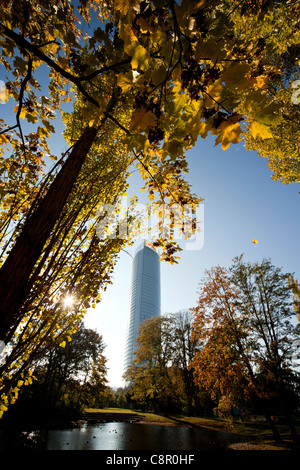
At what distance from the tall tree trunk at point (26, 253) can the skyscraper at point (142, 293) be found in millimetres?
122841

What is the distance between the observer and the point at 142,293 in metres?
130

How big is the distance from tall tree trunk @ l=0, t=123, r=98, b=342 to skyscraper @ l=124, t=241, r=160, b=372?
123 metres

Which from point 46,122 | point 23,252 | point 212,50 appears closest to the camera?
point 212,50

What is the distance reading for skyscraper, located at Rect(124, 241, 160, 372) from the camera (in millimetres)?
126000

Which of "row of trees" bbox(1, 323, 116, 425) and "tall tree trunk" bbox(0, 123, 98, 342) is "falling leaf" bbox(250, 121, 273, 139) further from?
"row of trees" bbox(1, 323, 116, 425)

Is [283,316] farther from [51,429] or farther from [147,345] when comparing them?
[51,429]

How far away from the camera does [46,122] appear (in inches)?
97.9

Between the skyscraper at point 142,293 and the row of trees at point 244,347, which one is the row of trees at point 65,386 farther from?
the skyscraper at point 142,293

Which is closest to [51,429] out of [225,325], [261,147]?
[225,325]

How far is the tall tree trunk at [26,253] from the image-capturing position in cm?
157

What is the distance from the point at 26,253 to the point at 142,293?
13422 centimetres

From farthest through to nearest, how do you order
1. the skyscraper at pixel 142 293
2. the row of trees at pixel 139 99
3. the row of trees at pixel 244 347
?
1. the skyscraper at pixel 142 293
2. the row of trees at pixel 244 347
3. the row of trees at pixel 139 99

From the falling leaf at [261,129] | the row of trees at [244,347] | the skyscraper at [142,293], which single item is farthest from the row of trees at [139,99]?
the skyscraper at [142,293]

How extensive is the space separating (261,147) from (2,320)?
33.9 feet
